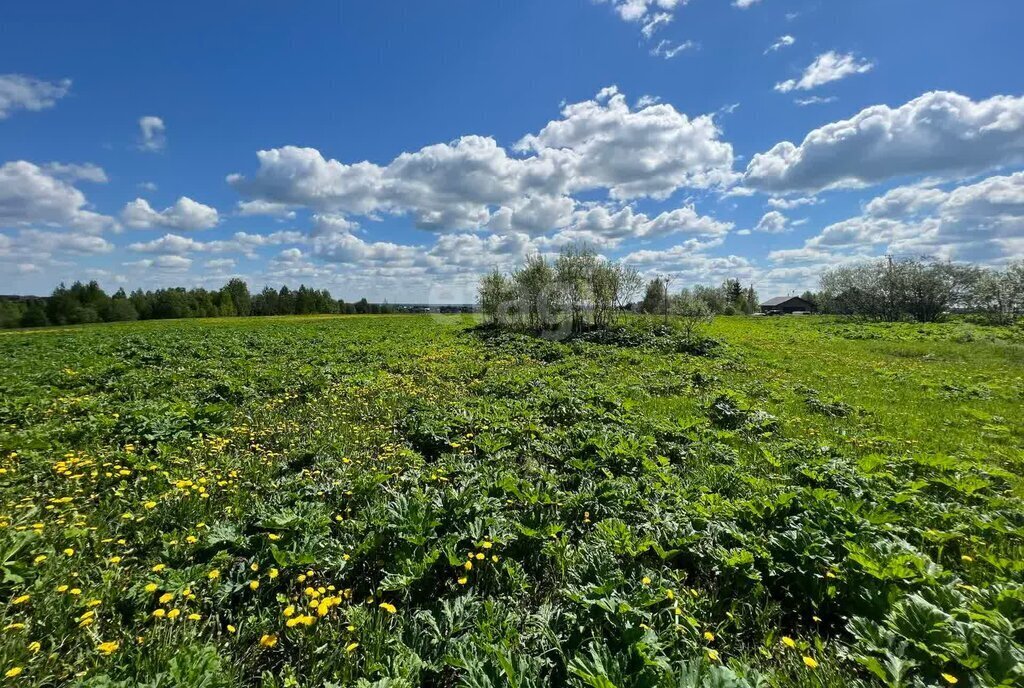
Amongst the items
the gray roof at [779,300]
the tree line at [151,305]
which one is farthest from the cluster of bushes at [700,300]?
the tree line at [151,305]

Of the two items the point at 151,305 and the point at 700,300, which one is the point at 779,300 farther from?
the point at 151,305

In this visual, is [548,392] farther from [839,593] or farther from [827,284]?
[827,284]

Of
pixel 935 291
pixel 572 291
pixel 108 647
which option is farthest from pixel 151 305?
pixel 935 291

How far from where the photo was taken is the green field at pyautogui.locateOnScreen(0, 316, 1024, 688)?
2.88 meters

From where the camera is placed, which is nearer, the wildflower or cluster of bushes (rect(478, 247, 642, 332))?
the wildflower

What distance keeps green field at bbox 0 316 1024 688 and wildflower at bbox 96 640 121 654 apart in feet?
0.07

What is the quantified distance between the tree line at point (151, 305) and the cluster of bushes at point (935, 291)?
4690 inches

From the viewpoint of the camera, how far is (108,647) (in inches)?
113

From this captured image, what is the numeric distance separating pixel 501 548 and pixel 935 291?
245 ft

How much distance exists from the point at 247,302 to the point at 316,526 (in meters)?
126

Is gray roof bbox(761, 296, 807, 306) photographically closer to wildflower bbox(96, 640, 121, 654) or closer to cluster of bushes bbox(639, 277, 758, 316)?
cluster of bushes bbox(639, 277, 758, 316)

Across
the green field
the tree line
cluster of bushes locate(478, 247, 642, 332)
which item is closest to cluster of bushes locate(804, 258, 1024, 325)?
cluster of bushes locate(478, 247, 642, 332)

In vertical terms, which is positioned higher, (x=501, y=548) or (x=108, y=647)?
(x=108, y=647)

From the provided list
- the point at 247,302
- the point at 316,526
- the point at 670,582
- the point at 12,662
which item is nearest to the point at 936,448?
the point at 670,582
